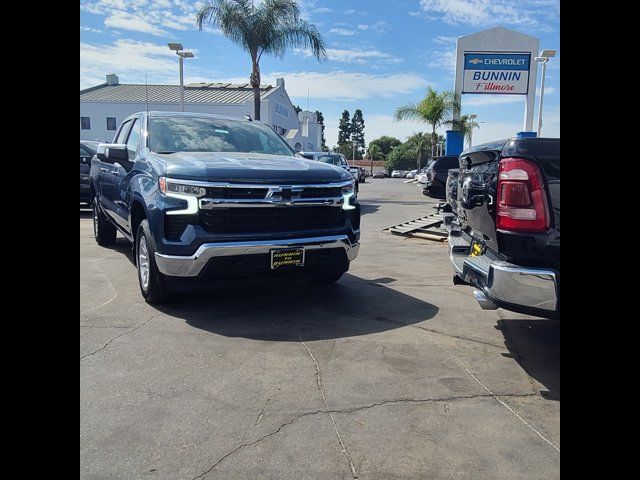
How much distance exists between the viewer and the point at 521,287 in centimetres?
300

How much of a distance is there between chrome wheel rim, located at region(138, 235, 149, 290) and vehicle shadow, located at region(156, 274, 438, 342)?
330 millimetres

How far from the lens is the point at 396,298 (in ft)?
17.5

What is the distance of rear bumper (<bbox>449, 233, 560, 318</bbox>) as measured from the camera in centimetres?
291

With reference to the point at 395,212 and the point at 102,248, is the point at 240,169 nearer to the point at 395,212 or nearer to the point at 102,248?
the point at 102,248

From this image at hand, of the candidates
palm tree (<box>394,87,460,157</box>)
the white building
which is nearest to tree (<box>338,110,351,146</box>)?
the white building

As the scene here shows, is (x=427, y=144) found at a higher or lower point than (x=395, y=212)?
higher

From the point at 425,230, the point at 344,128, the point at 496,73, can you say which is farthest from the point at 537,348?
the point at 344,128

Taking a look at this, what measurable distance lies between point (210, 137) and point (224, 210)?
5.41ft

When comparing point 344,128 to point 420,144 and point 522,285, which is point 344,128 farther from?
point 522,285

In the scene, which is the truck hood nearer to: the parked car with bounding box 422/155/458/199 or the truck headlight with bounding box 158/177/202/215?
the truck headlight with bounding box 158/177/202/215

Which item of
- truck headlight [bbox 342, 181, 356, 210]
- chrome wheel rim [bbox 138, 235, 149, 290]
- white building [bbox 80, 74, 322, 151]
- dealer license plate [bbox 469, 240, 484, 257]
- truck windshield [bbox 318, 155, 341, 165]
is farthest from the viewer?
white building [bbox 80, 74, 322, 151]

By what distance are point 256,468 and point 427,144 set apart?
84.0m
